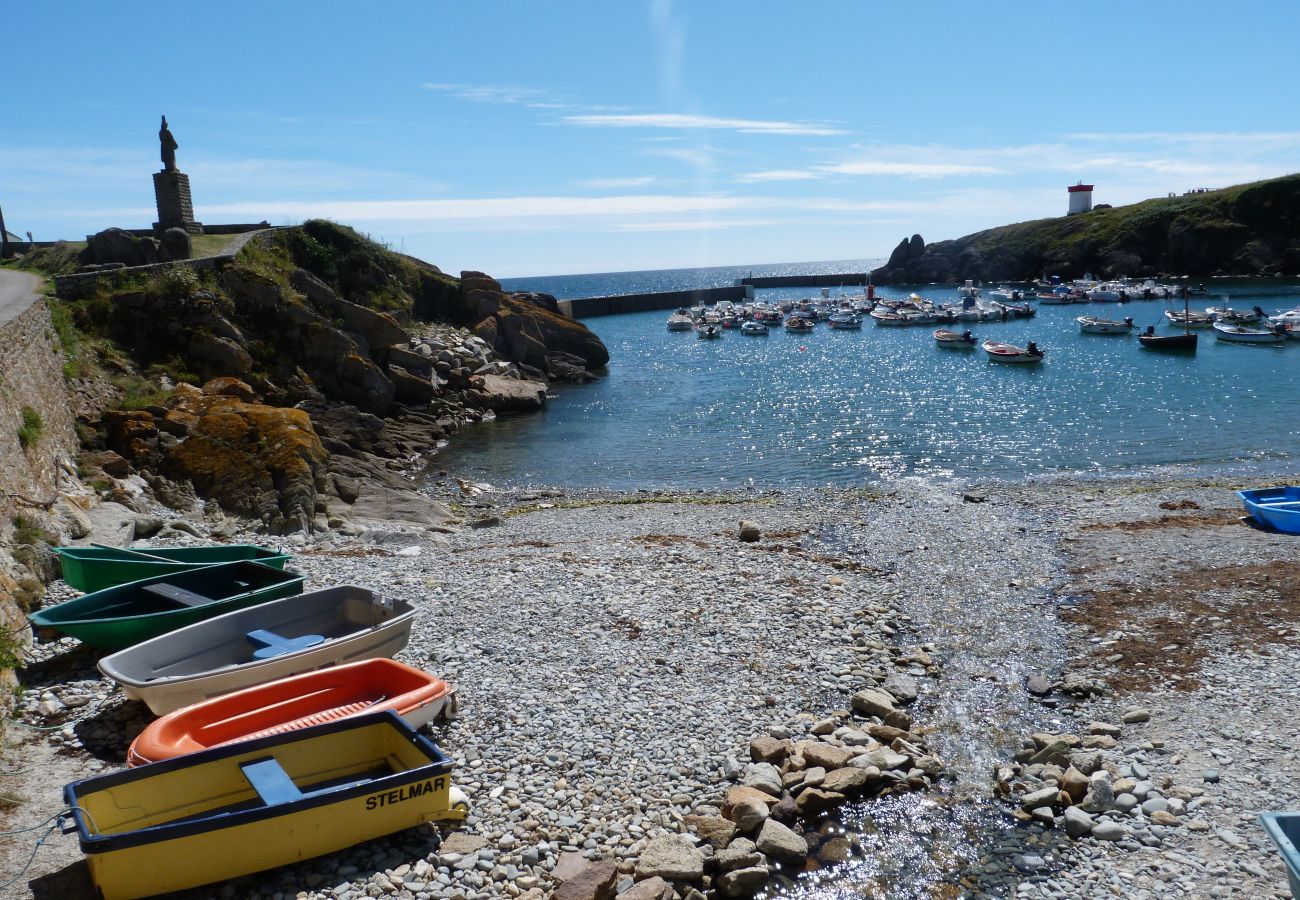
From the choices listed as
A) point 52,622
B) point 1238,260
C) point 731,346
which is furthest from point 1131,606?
point 1238,260

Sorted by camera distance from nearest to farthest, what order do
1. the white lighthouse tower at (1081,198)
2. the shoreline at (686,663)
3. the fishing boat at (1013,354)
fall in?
the shoreline at (686,663) < the fishing boat at (1013,354) < the white lighthouse tower at (1081,198)

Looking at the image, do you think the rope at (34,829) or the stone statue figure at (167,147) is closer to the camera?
the rope at (34,829)

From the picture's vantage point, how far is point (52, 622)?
444 inches

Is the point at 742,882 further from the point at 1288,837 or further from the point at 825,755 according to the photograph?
the point at 1288,837

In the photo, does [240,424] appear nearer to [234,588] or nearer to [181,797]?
[234,588]

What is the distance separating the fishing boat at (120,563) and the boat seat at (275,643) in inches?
115

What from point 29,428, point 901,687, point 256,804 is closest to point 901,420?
point 901,687

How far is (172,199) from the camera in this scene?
116 feet

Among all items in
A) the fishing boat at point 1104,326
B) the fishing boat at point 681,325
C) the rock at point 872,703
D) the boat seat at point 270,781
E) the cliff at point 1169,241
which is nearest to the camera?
the boat seat at point 270,781

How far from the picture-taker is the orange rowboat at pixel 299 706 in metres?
8.78

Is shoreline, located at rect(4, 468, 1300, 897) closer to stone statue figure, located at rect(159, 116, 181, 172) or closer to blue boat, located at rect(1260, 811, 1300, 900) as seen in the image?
blue boat, located at rect(1260, 811, 1300, 900)

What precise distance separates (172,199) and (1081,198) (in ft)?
458

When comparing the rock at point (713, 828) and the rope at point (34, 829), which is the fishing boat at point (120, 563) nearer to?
the rope at point (34, 829)

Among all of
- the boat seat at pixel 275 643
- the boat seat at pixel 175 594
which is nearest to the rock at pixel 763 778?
the boat seat at pixel 275 643
